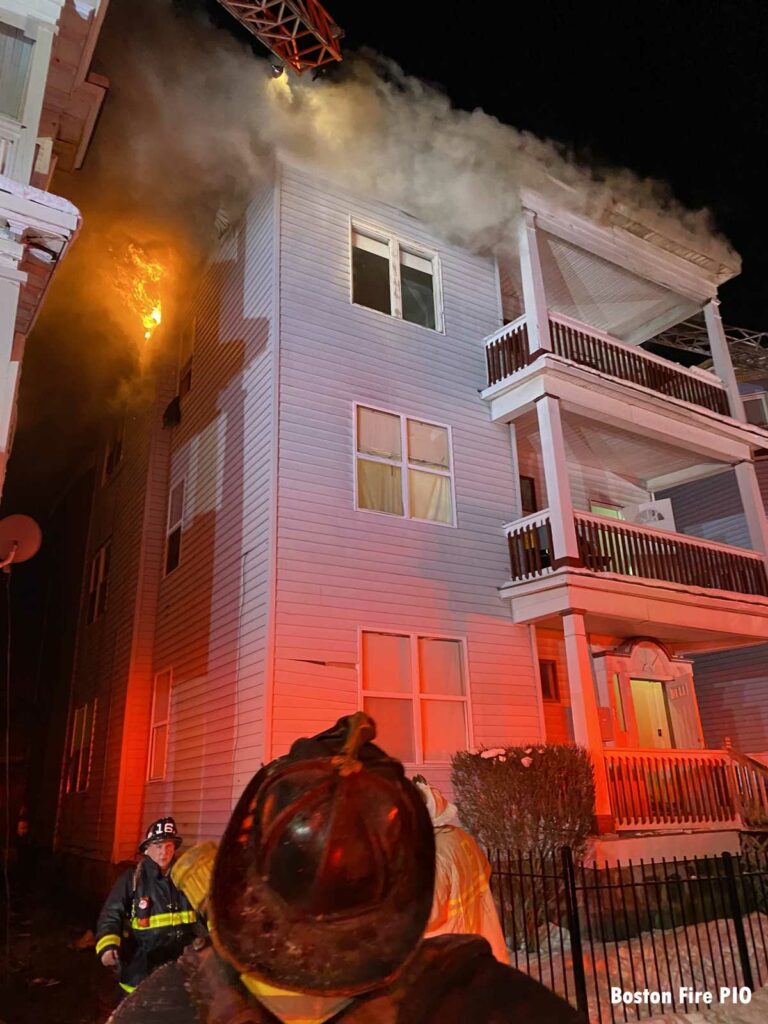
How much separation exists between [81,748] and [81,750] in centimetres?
7

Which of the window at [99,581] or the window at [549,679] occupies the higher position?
the window at [99,581]

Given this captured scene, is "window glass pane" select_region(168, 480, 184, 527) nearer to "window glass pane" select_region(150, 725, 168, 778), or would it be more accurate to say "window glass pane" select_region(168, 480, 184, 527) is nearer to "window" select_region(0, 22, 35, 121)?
"window glass pane" select_region(150, 725, 168, 778)

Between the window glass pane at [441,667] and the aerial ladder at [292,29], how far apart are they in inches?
409

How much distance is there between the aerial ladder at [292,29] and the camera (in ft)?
43.2

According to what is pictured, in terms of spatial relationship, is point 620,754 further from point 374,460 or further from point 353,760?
point 353,760

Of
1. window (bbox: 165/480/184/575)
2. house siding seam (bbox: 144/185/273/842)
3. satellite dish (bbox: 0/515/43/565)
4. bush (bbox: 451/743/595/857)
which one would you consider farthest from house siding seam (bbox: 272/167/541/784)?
window (bbox: 165/480/184/575)

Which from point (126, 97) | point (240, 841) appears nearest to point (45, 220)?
point (126, 97)

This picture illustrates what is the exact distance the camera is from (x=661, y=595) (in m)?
11.7

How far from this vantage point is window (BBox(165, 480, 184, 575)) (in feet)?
44.2

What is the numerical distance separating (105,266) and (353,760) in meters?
16.5

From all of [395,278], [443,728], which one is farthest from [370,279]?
[443,728]

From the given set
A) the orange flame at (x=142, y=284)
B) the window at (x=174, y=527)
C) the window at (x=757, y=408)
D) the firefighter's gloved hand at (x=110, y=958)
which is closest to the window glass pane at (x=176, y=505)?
the window at (x=174, y=527)

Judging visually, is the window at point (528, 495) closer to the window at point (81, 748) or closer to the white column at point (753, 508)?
the white column at point (753, 508)

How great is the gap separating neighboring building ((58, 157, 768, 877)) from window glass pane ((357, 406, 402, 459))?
4 cm
